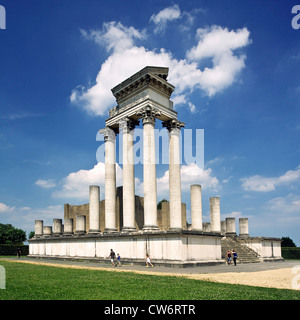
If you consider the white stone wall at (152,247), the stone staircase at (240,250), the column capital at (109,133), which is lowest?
the stone staircase at (240,250)

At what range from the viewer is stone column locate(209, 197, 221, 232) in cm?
3419

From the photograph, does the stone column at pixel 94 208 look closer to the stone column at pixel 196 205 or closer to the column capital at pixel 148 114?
the column capital at pixel 148 114

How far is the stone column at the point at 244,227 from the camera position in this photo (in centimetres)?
4041

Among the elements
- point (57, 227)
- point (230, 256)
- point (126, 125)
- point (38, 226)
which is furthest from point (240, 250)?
point (38, 226)

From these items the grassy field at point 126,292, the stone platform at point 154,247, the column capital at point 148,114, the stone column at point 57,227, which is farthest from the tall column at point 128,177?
the stone column at point 57,227

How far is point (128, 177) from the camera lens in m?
30.1

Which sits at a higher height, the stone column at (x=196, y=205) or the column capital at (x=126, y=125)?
the column capital at (x=126, y=125)

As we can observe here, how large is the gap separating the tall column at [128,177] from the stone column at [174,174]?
364 centimetres

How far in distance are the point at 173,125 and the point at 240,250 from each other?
1614cm

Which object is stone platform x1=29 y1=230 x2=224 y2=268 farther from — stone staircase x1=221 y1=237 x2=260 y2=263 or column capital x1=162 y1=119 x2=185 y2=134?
column capital x1=162 y1=119 x2=185 y2=134
